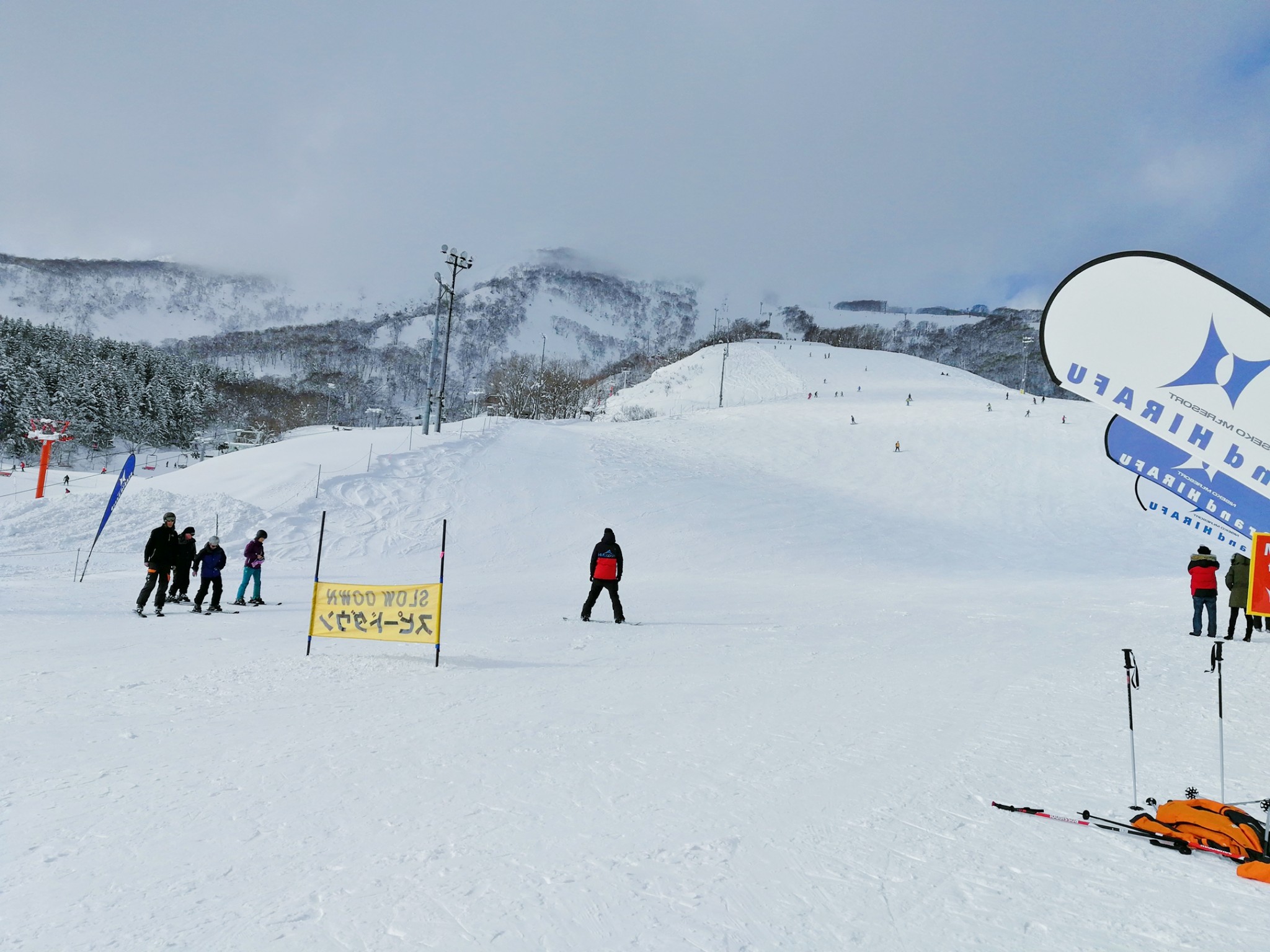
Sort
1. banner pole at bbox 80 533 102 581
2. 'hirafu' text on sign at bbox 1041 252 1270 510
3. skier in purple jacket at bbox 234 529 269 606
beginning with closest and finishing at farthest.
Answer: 1. 'hirafu' text on sign at bbox 1041 252 1270 510
2. skier in purple jacket at bbox 234 529 269 606
3. banner pole at bbox 80 533 102 581

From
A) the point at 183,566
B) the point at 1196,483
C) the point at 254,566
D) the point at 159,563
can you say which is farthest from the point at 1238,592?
the point at 183,566

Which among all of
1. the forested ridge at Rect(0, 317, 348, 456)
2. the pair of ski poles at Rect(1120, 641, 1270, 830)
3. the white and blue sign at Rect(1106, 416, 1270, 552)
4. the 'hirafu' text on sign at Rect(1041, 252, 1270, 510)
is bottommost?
the pair of ski poles at Rect(1120, 641, 1270, 830)

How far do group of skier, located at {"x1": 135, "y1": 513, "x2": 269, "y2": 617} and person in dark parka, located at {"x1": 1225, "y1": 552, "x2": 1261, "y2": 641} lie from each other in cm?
1660

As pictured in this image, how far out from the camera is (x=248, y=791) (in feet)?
13.7

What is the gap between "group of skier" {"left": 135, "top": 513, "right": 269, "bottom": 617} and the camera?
1072 centimetres

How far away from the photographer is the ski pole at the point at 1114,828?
3.94 m

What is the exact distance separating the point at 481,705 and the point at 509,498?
1844 cm

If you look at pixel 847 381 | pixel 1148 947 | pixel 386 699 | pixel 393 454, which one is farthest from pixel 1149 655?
pixel 847 381

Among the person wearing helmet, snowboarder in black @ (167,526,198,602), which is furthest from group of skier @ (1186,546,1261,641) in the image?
snowboarder in black @ (167,526,198,602)

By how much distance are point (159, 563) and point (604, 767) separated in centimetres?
947

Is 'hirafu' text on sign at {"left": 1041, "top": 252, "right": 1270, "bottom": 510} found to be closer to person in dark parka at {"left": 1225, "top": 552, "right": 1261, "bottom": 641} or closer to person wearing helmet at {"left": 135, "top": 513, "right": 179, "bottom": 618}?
person in dark parka at {"left": 1225, "top": 552, "right": 1261, "bottom": 641}

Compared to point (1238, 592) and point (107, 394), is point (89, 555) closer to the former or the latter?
point (1238, 592)

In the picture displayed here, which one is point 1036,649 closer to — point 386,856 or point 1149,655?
point 1149,655

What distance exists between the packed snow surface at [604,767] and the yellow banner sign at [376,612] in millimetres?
401
